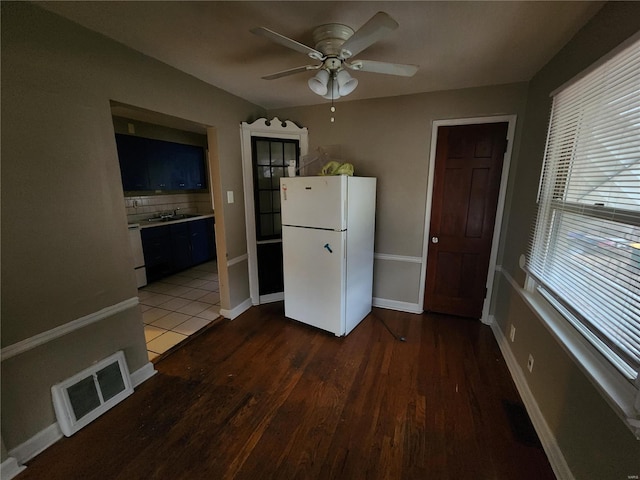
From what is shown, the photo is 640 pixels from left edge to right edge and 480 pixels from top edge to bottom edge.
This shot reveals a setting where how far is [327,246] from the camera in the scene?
2453mm

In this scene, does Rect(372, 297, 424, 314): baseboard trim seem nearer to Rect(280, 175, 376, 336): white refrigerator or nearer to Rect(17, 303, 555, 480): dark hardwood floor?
Rect(280, 175, 376, 336): white refrigerator

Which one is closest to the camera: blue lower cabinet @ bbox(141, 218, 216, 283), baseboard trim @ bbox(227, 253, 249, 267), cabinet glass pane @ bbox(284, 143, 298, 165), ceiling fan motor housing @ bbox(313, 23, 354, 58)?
ceiling fan motor housing @ bbox(313, 23, 354, 58)

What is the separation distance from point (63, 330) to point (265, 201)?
2133mm

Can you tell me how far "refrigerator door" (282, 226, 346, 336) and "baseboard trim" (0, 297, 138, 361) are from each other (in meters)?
1.36

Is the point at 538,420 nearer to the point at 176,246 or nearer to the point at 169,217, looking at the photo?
the point at 176,246

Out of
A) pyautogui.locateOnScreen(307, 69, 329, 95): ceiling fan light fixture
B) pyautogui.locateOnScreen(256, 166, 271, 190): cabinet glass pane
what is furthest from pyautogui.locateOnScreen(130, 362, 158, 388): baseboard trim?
pyautogui.locateOnScreen(307, 69, 329, 95): ceiling fan light fixture

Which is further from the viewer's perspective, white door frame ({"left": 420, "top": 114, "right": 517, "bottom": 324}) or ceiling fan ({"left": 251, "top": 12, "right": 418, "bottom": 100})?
white door frame ({"left": 420, "top": 114, "right": 517, "bottom": 324})

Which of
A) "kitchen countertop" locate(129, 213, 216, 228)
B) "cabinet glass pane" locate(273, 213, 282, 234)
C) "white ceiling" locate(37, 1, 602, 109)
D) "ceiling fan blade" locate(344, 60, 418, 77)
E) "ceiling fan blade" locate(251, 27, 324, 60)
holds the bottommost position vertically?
"kitchen countertop" locate(129, 213, 216, 228)

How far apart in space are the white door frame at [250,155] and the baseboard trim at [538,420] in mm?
2594

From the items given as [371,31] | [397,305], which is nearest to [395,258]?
[397,305]

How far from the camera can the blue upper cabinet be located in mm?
3666

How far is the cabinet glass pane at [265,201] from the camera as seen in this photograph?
3.21 metres

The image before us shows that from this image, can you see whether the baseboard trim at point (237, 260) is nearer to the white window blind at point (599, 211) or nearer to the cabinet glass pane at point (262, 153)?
the cabinet glass pane at point (262, 153)

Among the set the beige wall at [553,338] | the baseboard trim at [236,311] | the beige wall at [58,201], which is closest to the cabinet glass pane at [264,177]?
the beige wall at [58,201]
